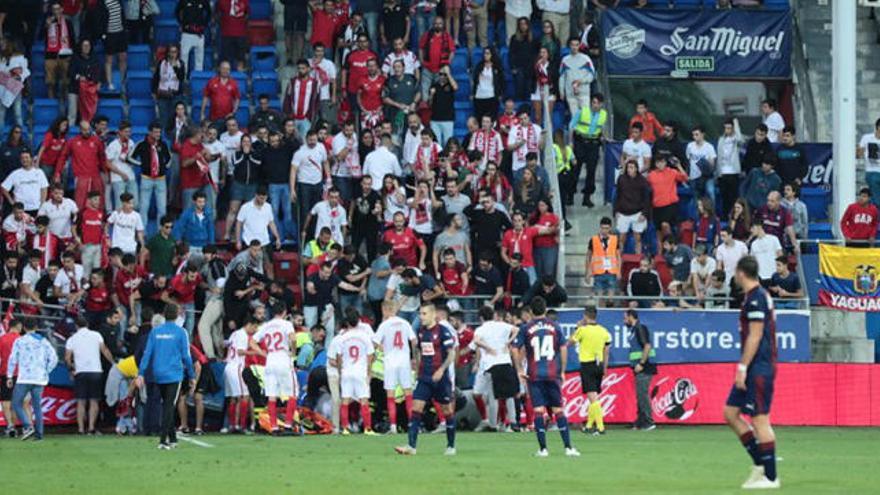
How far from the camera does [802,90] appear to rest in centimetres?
3978

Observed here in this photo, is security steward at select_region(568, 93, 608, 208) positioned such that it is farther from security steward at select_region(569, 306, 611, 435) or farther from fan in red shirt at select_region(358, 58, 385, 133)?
security steward at select_region(569, 306, 611, 435)

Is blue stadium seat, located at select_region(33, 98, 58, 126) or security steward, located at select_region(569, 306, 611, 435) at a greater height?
blue stadium seat, located at select_region(33, 98, 58, 126)

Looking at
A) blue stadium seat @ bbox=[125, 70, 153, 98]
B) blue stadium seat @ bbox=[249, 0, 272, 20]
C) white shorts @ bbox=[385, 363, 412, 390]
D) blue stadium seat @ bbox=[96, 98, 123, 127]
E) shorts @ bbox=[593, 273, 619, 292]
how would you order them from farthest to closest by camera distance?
blue stadium seat @ bbox=[249, 0, 272, 20] < blue stadium seat @ bbox=[125, 70, 153, 98] < blue stadium seat @ bbox=[96, 98, 123, 127] < shorts @ bbox=[593, 273, 619, 292] < white shorts @ bbox=[385, 363, 412, 390]

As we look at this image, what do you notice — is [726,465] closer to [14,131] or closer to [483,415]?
[483,415]

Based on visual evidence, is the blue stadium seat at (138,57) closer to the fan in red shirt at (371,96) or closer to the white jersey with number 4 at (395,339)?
the fan in red shirt at (371,96)

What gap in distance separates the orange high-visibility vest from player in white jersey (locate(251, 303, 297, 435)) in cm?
594

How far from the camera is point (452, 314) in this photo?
101ft

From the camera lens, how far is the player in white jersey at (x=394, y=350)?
1125 inches

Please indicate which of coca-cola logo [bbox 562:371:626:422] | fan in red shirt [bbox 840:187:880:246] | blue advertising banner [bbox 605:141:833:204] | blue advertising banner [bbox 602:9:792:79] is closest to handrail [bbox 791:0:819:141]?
blue advertising banner [bbox 602:9:792:79]

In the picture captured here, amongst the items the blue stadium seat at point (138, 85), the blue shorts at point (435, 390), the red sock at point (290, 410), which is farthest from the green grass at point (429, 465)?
the blue stadium seat at point (138, 85)

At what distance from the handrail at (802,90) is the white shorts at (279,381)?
14.7 metres

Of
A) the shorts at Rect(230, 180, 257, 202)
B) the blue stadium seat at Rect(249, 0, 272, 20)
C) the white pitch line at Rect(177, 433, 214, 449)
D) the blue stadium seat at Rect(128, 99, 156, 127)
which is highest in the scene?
the blue stadium seat at Rect(249, 0, 272, 20)

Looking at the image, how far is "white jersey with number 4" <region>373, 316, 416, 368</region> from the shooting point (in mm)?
28547

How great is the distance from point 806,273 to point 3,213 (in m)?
14.3
